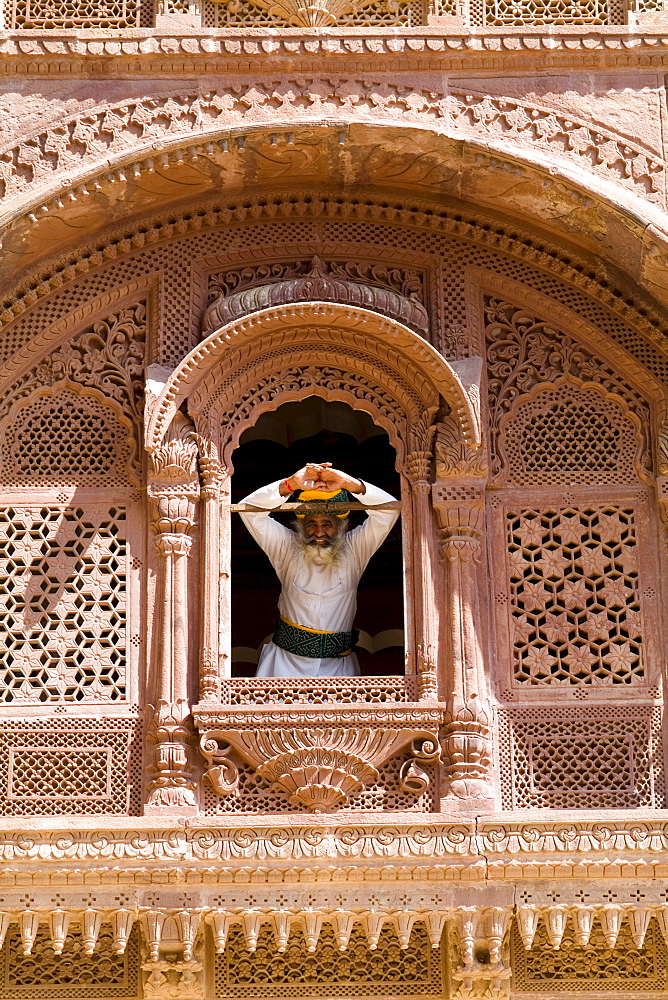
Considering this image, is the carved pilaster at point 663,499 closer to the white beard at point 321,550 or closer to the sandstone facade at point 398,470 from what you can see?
the sandstone facade at point 398,470

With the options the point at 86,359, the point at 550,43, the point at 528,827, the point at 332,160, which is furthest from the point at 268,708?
the point at 550,43

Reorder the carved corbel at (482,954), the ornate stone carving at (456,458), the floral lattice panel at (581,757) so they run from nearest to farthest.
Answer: the carved corbel at (482,954) → the floral lattice panel at (581,757) → the ornate stone carving at (456,458)

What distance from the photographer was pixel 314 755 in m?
9.72

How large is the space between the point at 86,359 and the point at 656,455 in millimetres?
2668

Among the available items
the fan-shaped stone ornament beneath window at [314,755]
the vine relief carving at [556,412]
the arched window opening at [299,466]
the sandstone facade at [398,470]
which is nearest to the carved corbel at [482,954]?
the sandstone facade at [398,470]

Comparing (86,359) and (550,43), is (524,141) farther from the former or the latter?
(86,359)

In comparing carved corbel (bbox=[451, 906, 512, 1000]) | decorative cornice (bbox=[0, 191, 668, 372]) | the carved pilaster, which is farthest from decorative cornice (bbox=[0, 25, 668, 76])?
carved corbel (bbox=[451, 906, 512, 1000])

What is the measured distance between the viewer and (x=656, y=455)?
408 inches

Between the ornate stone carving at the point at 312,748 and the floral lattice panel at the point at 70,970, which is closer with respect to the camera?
the floral lattice panel at the point at 70,970

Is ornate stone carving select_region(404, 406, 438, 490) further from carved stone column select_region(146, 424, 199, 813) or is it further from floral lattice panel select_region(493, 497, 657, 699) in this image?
carved stone column select_region(146, 424, 199, 813)

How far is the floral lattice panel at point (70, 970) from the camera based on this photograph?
9.56 meters

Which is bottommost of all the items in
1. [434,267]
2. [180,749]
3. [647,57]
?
[180,749]

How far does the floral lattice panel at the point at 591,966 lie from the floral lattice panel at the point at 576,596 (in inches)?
43.9

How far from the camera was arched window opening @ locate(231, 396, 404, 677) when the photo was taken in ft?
39.3
